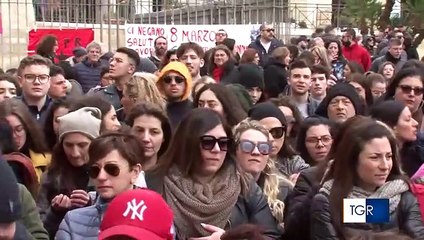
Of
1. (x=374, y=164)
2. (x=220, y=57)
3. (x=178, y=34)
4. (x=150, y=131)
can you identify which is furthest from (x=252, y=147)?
(x=178, y=34)

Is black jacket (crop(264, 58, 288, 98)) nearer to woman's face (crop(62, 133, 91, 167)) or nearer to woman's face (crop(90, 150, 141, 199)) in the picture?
woman's face (crop(62, 133, 91, 167))

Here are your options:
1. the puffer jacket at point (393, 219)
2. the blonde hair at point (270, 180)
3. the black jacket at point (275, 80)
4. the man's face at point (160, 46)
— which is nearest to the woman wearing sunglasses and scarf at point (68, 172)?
the blonde hair at point (270, 180)

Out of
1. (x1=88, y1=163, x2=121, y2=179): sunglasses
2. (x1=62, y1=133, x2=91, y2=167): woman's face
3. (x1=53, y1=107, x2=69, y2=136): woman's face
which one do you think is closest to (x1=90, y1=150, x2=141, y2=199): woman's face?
(x1=88, y1=163, x2=121, y2=179): sunglasses

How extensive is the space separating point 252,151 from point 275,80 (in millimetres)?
5744

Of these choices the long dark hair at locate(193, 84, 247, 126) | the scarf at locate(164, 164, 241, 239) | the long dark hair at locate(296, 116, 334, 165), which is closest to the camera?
the scarf at locate(164, 164, 241, 239)

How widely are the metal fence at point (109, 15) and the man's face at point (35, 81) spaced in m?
11.8

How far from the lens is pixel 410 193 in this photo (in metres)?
4.60

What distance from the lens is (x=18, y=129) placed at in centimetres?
575

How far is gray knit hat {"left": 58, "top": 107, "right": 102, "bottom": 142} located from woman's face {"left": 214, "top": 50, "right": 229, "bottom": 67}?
5.64m

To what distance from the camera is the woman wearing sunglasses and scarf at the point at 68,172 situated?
4840mm

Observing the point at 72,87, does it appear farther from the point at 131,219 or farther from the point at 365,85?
the point at 131,219

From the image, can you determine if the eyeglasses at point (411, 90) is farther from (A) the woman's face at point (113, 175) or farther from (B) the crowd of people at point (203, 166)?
(A) the woman's face at point (113, 175)

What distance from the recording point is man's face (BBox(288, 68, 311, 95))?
28.1 ft

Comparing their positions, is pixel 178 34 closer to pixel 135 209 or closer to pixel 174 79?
pixel 174 79
